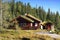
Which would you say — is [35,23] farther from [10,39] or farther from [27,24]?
[10,39]

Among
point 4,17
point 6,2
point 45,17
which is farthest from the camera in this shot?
point 45,17

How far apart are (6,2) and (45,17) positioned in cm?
7191

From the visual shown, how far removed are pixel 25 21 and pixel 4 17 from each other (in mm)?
19096

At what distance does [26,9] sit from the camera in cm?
9994

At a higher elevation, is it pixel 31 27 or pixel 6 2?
pixel 6 2

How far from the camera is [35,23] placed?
5119cm

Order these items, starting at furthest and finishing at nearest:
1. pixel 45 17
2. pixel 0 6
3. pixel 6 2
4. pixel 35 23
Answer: pixel 45 17 → pixel 35 23 → pixel 6 2 → pixel 0 6

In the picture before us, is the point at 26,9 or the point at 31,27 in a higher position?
the point at 26,9

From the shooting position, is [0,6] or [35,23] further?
[35,23]

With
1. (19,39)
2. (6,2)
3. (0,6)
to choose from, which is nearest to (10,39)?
(19,39)

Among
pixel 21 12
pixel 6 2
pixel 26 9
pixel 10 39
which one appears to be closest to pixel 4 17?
pixel 6 2

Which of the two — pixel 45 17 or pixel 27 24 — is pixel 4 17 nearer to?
pixel 27 24

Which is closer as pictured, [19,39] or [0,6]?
Result: [19,39]

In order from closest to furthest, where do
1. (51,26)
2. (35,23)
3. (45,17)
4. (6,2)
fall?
(6,2) < (35,23) < (51,26) < (45,17)
